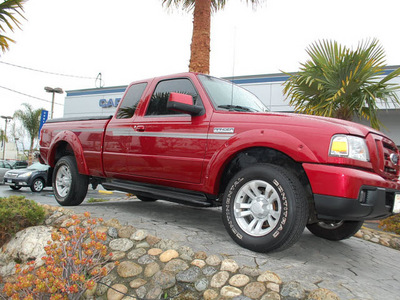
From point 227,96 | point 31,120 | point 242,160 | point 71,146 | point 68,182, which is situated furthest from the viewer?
point 31,120

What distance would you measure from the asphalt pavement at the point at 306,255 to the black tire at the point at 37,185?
948cm

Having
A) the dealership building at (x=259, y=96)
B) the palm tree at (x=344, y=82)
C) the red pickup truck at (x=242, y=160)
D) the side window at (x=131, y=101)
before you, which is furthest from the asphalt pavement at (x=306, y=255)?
the dealership building at (x=259, y=96)

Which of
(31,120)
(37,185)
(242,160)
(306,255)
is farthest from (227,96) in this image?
(31,120)

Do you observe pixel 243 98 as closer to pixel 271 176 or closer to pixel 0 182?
pixel 271 176

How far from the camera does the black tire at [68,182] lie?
5.12 m

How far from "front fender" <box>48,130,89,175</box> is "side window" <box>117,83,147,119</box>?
90cm

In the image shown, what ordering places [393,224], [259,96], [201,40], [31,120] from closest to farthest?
[393,224] → [201,40] → [259,96] → [31,120]

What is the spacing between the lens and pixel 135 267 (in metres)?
3.07

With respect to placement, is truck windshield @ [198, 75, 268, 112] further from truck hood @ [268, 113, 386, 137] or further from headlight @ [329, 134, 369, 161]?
headlight @ [329, 134, 369, 161]

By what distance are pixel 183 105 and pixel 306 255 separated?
2070 mm

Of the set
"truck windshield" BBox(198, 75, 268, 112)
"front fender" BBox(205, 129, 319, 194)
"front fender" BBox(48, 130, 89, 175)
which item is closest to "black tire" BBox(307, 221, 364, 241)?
"front fender" BBox(205, 129, 319, 194)

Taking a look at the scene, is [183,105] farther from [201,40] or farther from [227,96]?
[201,40]

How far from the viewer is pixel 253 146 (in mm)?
3182

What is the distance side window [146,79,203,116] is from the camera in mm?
4047
